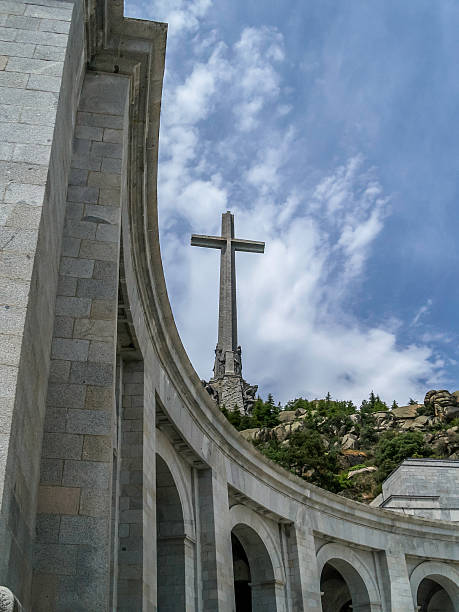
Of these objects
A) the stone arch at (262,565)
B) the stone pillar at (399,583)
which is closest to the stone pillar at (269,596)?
the stone arch at (262,565)

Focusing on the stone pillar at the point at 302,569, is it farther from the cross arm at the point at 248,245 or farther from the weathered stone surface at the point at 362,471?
the cross arm at the point at 248,245

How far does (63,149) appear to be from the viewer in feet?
28.2

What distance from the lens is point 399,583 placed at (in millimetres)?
25016

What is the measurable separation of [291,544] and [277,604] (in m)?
2.01

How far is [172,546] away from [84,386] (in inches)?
341

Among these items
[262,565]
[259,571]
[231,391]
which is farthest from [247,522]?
[231,391]

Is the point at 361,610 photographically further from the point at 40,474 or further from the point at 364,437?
the point at 364,437

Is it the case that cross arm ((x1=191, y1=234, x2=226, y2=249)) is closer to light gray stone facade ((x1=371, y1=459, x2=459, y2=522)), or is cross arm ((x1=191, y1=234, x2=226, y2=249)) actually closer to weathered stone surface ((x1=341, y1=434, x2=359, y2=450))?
weathered stone surface ((x1=341, y1=434, x2=359, y2=450))

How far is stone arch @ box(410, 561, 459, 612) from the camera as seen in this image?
26.4 metres

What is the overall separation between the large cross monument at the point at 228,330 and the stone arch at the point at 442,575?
3789 centimetres

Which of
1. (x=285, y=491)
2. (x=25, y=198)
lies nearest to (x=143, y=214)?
(x=25, y=198)

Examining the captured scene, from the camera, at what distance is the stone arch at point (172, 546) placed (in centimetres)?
1494

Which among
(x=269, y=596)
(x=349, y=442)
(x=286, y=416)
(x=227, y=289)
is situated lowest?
(x=269, y=596)

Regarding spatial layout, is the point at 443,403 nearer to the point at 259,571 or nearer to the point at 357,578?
the point at 357,578
